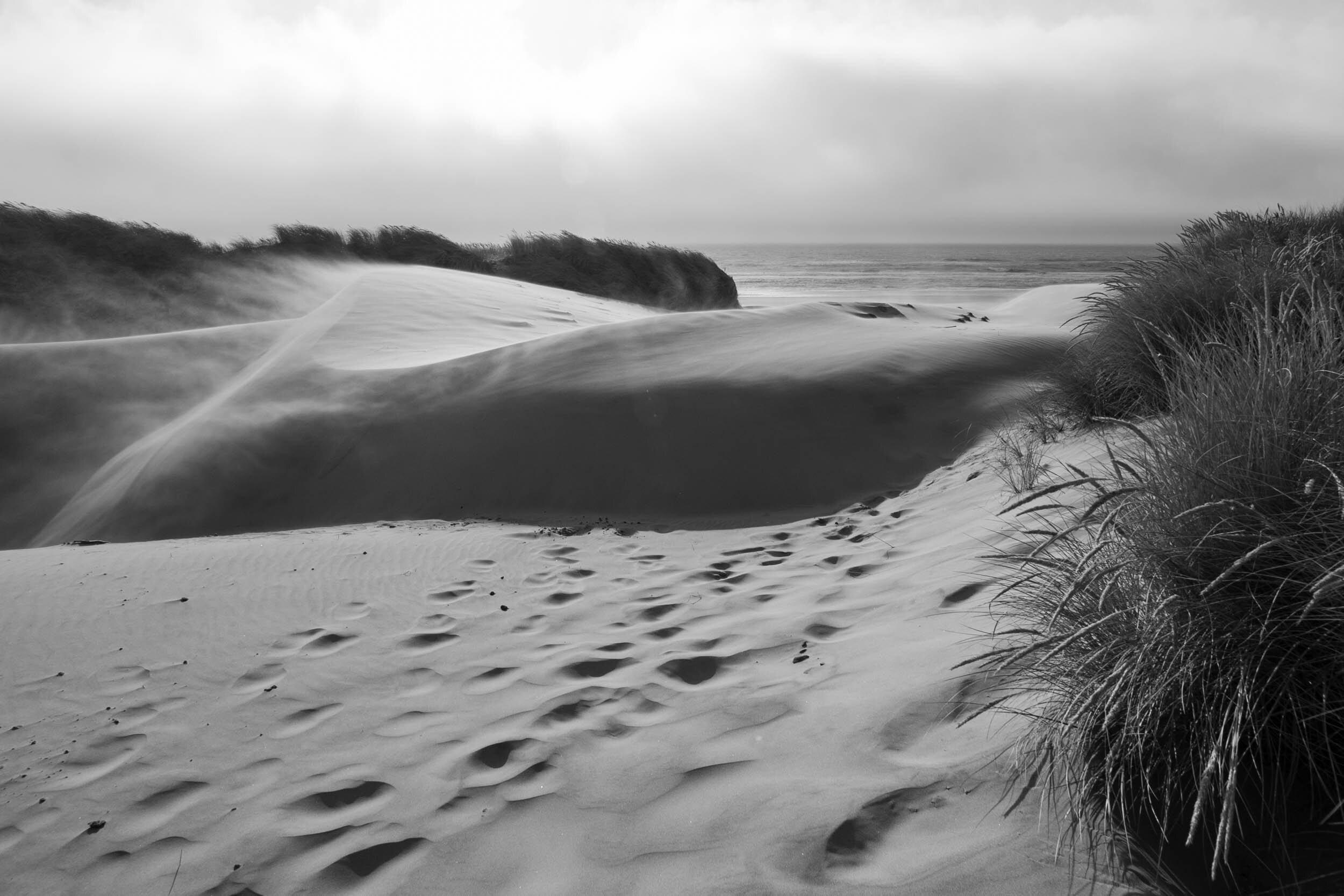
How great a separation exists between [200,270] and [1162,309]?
16.1 m

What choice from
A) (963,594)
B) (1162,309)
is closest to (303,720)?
(963,594)

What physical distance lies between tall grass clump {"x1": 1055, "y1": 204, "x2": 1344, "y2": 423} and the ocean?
352 inches

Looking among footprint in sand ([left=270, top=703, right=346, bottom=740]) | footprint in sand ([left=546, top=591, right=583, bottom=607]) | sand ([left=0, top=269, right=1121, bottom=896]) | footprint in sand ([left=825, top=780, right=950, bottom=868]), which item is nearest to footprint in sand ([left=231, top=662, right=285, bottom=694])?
sand ([left=0, top=269, right=1121, bottom=896])

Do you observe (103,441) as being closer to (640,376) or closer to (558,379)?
(558,379)

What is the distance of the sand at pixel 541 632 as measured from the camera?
1.99 m

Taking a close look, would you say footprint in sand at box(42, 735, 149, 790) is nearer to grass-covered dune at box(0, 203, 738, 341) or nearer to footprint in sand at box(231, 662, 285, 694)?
footprint in sand at box(231, 662, 285, 694)

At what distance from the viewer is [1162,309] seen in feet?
14.8

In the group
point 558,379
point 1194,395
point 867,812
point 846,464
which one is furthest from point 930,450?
point 867,812

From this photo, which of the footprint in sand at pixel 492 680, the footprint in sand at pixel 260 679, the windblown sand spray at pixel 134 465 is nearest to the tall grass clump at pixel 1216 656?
the footprint in sand at pixel 492 680

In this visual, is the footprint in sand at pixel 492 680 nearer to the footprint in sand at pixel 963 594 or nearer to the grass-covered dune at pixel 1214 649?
the footprint in sand at pixel 963 594

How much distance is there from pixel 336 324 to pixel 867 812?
27.4 feet

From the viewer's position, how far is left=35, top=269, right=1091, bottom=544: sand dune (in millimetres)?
5582

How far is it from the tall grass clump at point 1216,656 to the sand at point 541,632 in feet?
0.71

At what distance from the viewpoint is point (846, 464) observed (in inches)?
219
